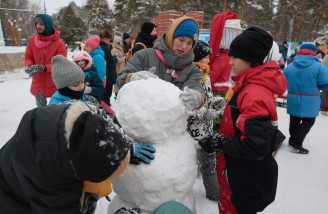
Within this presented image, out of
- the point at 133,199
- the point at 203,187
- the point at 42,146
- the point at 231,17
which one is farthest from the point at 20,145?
the point at 231,17

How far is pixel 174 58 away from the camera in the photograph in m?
2.02

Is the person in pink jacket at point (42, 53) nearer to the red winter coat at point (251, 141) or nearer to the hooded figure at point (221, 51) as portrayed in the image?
the hooded figure at point (221, 51)

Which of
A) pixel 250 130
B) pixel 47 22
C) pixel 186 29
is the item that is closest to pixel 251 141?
pixel 250 130

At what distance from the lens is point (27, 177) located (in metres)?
0.97

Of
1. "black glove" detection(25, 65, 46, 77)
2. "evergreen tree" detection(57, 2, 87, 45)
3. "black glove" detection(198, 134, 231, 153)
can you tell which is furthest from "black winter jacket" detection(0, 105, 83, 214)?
"evergreen tree" detection(57, 2, 87, 45)

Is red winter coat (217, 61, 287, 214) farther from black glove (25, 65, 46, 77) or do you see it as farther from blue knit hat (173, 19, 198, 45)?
black glove (25, 65, 46, 77)

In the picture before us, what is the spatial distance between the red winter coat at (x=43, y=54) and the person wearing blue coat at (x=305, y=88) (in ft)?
11.8

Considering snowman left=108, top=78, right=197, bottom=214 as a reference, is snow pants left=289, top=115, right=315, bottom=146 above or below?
below

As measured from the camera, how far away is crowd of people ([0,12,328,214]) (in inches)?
37.5

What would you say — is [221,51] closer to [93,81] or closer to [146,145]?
[93,81]

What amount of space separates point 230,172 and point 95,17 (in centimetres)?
3006

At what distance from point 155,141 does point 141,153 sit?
0.45ft

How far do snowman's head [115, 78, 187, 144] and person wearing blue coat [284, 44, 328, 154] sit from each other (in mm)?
3212

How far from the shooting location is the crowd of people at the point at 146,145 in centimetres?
95
